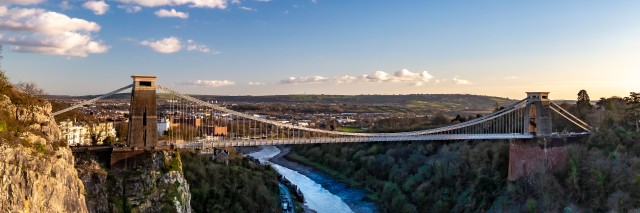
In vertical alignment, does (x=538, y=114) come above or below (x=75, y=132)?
above

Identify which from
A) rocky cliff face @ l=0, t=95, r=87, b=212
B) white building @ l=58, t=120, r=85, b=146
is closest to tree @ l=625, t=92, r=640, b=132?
rocky cliff face @ l=0, t=95, r=87, b=212

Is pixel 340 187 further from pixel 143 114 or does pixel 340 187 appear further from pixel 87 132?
pixel 143 114

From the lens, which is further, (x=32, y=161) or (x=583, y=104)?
(x=583, y=104)

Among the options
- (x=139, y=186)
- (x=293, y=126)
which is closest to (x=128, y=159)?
(x=139, y=186)

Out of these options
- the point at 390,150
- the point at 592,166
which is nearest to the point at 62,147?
the point at 592,166

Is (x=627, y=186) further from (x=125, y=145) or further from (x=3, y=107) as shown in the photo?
(x=3, y=107)

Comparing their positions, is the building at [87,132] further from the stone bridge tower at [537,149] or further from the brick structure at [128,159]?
the stone bridge tower at [537,149]

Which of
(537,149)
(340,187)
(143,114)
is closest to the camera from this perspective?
(143,114)
